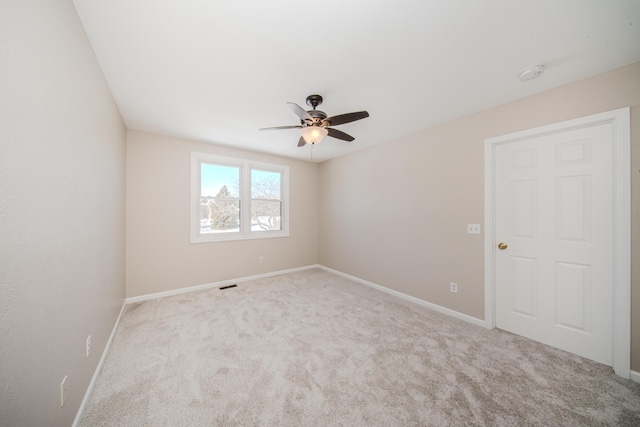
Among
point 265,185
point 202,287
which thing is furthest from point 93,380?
point 265,185

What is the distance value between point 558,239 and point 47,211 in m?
3.79

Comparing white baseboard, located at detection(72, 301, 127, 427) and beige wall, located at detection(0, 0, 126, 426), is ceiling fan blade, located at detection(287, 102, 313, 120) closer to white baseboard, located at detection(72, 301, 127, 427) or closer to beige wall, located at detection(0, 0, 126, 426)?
beige wall, located at detection(0, 0, 126, 426)

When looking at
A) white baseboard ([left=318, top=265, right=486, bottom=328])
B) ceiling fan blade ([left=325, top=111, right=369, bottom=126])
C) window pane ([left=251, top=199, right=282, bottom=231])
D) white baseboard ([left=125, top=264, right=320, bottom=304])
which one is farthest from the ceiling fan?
white baseboard ([left=125, top=264, right=320, bottom=304])

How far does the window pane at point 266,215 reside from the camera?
4332 millimetres

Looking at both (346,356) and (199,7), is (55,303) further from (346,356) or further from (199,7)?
(346,356)

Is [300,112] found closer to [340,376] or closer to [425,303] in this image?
[340,376]

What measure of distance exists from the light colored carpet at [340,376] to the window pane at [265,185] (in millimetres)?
2349

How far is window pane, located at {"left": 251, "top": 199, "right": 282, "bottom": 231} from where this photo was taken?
4.33 meters

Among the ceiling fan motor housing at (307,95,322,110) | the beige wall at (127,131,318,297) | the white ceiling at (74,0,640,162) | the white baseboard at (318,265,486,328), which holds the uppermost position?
the white ceiling at (74,0,640,162)

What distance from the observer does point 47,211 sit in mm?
1037

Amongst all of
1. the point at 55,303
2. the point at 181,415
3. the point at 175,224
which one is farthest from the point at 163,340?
the point at 175,224

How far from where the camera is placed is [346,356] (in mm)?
1979

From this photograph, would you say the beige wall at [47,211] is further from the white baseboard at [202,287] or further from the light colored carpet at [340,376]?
the white baseboard at [202,287]

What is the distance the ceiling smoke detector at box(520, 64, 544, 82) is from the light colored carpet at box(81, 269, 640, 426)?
8.15ft
